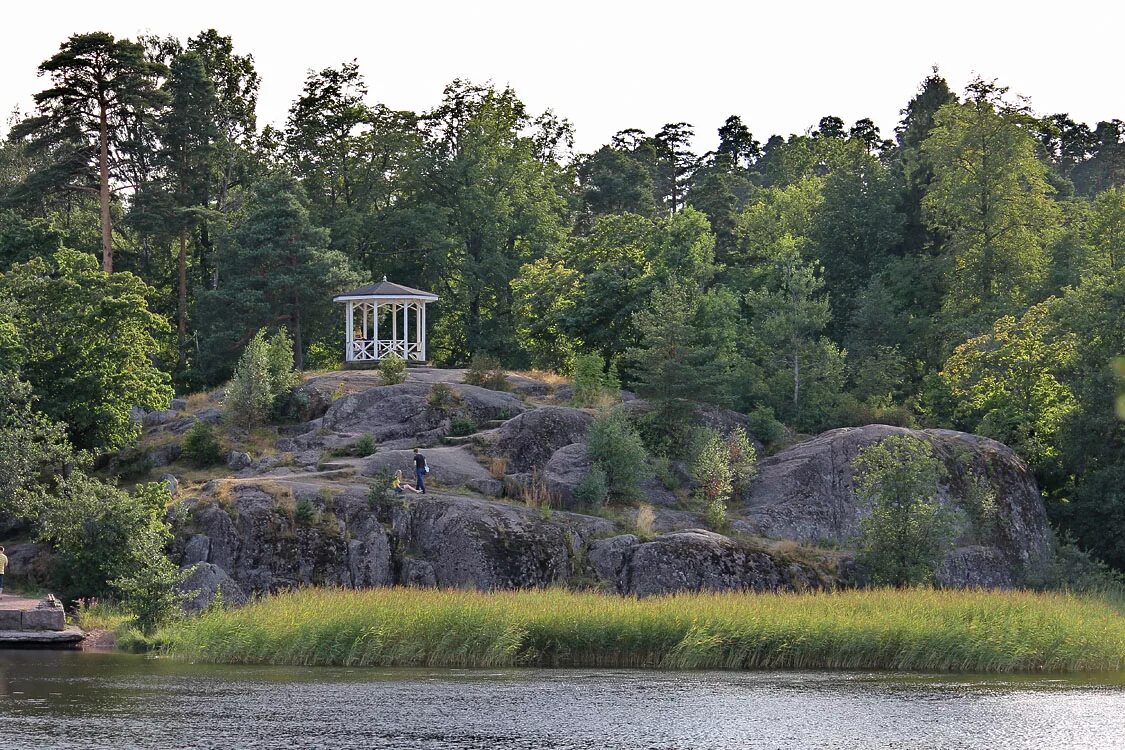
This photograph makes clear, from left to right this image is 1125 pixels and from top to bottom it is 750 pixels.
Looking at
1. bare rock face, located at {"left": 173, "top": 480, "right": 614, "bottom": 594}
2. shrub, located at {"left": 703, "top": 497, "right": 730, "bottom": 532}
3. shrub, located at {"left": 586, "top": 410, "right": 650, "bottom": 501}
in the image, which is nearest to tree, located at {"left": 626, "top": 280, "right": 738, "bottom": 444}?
shrub, located at {"left": 586, "top": 410, "right": 650, "bottom": 501}

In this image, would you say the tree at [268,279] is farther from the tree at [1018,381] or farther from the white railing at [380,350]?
the tree at [1018,381]

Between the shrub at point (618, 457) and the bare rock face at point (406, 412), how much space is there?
5.71 m

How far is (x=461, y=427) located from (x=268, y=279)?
16471mm

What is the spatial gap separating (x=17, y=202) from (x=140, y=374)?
19757 millimetres

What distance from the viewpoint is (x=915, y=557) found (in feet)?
130

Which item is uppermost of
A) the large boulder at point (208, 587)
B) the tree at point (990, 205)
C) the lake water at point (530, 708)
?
the tree at point (990, 205)

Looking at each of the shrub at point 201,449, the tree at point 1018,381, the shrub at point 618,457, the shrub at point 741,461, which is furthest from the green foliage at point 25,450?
the tree at point 1018,381

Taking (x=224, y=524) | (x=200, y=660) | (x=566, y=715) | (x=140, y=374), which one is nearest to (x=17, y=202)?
(x=140, y=374)

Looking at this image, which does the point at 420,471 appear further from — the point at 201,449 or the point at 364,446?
the point at 201,449

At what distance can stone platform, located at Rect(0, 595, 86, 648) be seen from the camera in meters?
31.9

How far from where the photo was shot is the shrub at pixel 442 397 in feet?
164

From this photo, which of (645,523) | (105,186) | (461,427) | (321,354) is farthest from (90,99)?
(645,523)

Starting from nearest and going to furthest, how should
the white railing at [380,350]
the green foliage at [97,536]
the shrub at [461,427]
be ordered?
the green foliage at [97,536] < the shrub at [461,427] < the white railing at [380,350]

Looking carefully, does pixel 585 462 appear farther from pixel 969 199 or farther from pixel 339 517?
pixel 969 199
